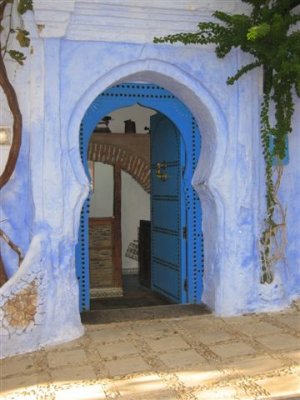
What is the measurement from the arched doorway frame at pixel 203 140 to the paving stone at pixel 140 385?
1.68 meters

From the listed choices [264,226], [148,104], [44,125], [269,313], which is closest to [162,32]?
[148,104]

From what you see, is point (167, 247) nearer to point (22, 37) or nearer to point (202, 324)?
point (202, 324)

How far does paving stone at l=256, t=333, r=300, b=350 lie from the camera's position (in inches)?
173

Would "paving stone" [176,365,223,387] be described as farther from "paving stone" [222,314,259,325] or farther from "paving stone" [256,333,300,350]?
"paving stone" [222,314,259,325]

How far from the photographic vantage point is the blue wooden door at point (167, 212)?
19.7 feet

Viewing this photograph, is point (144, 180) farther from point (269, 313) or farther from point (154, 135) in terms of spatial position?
point (269, 313)

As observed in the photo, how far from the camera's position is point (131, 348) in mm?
4398

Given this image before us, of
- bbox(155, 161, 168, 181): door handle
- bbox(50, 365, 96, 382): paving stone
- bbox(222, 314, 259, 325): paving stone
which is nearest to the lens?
bbox(50, 365, 96, 382): paving stone

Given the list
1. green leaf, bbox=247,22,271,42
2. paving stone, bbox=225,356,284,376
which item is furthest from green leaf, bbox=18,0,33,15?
paving stone, bbox=225,356,284,376

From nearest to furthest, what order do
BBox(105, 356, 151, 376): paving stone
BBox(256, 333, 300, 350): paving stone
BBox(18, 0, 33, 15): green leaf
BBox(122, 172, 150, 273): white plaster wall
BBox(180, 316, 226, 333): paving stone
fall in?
BBox(105, 356, 151, 376): paving stone < BBox(256, 333, 300, 350): paving stone < BBox(18, 0, 33, 15): green leaf < BBox(180, 316, 226, 333): paving stone < BBox(122, 172, 150, 273): white plaster wall

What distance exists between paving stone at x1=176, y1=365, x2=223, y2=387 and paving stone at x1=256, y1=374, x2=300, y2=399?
0.32 meters

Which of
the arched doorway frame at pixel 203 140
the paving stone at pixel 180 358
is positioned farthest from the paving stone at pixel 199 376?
the arched doorway frame at pixel 203 140

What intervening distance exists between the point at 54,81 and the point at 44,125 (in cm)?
43

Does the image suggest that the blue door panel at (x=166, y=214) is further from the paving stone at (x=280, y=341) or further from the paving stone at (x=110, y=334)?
the paving stone at (x=280, y=341)
